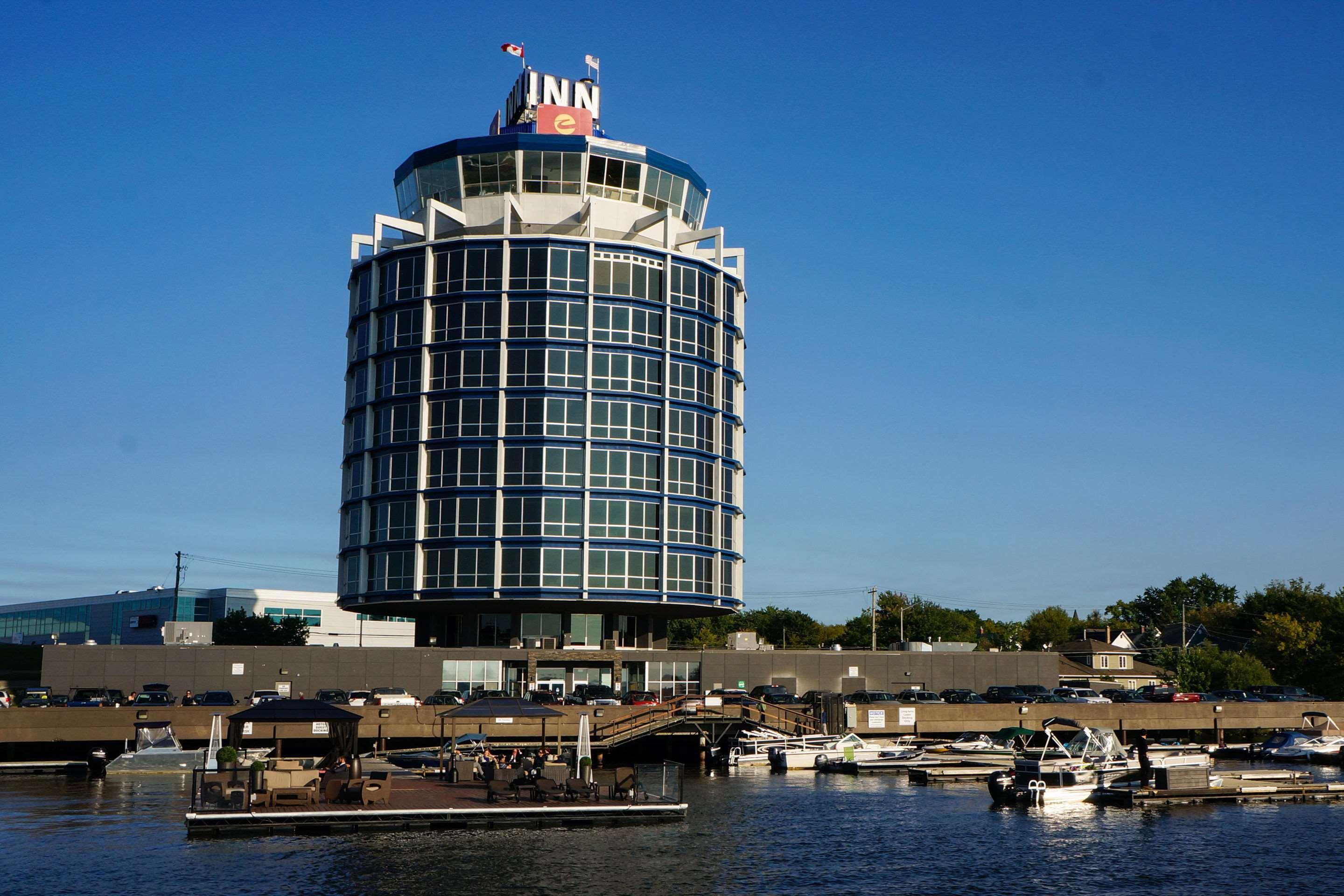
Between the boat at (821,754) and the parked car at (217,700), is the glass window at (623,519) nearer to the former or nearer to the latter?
the boat at (821,754)

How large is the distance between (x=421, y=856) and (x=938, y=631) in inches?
5507

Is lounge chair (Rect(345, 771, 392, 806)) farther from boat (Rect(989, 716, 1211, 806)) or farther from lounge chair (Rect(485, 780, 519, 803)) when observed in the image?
boat (Rect(989, 716, 1211, 806))

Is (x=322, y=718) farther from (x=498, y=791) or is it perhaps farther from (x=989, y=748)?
(x=989, y=748)

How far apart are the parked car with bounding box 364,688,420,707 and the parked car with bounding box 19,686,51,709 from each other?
19.3 meters

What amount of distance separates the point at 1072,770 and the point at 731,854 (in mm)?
23437

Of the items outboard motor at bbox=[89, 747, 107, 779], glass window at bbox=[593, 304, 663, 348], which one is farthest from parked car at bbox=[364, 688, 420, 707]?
glass window at bbox=[593, 304, 663, 348]

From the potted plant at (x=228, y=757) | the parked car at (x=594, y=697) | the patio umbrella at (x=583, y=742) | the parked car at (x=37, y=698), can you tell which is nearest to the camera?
the potted plant at (x=228, y=757)

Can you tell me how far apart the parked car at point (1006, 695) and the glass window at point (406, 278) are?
53.1 meters

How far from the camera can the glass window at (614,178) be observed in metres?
109

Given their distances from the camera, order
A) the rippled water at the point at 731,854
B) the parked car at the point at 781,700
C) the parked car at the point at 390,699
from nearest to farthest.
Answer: the rippled water at the point at 731,854 → the parked car at the point at 390,699 → the parked car at the point at 781,700

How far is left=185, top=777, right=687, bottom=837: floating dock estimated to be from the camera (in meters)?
48.8

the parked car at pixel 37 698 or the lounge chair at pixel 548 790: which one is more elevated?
the parked car at pixel 37 698

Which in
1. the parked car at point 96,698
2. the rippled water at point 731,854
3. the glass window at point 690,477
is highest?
the glass window at point 690,477

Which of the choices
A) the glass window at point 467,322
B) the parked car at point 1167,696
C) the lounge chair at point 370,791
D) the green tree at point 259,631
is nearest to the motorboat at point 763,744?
the parked car at point 1167,696
